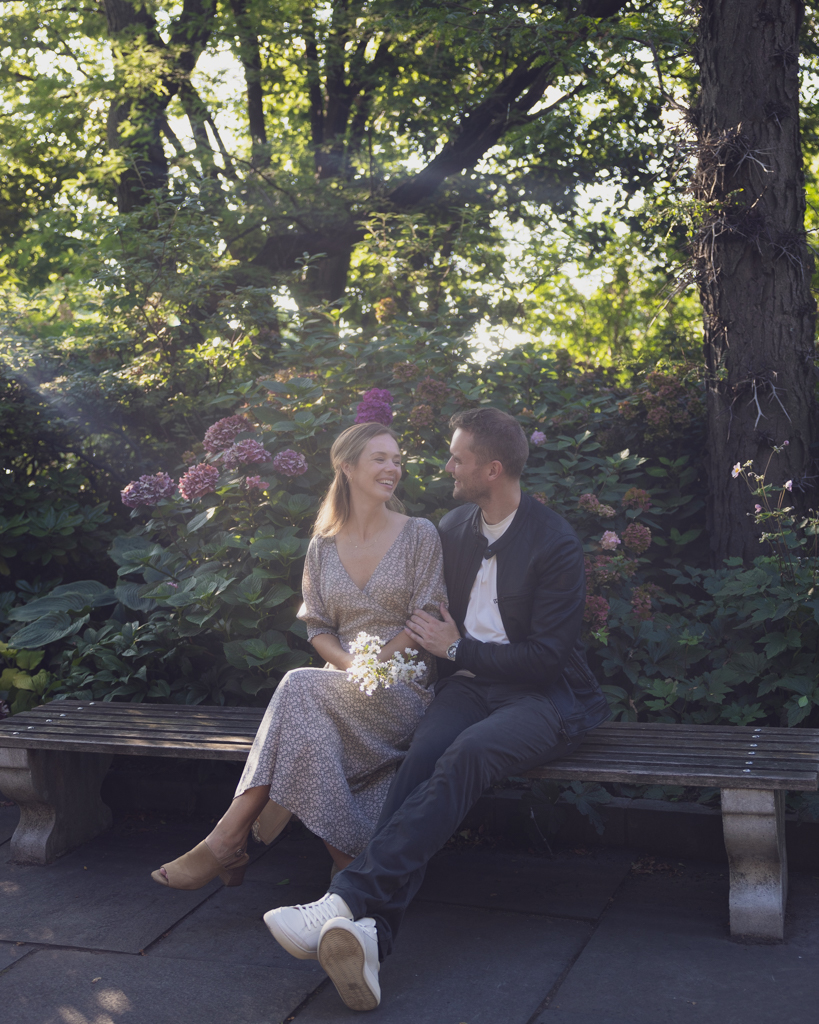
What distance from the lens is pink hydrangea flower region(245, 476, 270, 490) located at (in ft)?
14.7

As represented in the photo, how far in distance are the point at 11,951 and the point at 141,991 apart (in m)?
0.55

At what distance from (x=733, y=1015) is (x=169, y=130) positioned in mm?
10982

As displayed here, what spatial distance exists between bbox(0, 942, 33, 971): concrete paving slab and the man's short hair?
7.05 feet

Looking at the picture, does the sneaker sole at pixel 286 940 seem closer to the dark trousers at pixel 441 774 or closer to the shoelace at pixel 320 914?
the shoelace at pixel 320 914

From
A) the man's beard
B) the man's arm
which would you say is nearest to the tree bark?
the man's beard

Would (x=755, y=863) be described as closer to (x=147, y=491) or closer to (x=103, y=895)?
(x=103, y=895)

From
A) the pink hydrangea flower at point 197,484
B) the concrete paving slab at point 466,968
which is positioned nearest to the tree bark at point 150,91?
the pink hydrangea flower at point 197,484

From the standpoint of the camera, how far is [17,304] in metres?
8.27

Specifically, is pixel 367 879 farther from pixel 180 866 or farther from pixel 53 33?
pixel 53 33

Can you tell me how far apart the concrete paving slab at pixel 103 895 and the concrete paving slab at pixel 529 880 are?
0.84 meters

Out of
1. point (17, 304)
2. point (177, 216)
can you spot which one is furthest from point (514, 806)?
point (17, 304)

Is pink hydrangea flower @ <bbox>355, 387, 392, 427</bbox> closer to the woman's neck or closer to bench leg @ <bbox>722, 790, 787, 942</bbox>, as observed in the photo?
the woman's neck

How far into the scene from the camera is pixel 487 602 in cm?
345

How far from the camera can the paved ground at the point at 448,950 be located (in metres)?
2.58
